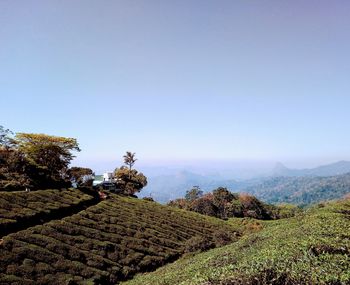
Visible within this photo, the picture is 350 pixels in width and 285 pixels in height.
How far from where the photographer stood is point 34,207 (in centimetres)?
5059

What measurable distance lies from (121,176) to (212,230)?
49.0 metres

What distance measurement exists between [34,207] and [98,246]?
1249 cm

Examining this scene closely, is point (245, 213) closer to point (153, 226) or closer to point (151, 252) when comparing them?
point (153, 226)

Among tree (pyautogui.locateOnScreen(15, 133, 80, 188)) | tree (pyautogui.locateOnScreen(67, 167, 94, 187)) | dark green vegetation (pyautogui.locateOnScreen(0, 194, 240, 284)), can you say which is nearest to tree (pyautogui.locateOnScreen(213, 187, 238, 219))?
tree (pyautogui.locateOnScreen(67, 167, 94, 187))

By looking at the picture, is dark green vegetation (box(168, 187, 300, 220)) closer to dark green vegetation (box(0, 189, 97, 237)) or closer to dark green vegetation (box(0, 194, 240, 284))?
dark green vegetation (box(0, 194, 240, 284))

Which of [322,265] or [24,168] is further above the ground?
[24,168]

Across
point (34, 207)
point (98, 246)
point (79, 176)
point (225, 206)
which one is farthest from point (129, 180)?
point (98, 246)

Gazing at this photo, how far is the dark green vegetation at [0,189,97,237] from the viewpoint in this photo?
43906mm

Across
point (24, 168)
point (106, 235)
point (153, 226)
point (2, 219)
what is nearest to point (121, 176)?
point (24, 168)

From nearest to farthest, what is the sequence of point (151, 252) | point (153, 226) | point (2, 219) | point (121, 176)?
point (2, 219) < point (151, 252) < point (153, 226) < point (121, 176)

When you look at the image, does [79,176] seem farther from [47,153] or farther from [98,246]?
[98,246]

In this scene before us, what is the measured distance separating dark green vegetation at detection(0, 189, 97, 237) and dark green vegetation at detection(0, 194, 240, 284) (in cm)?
216

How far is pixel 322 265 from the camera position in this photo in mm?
17578

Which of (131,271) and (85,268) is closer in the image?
(85,268)
